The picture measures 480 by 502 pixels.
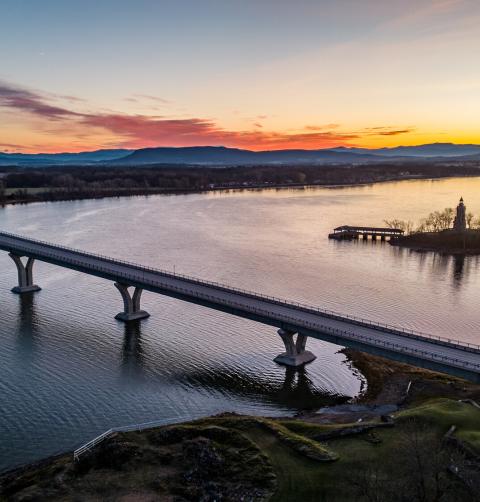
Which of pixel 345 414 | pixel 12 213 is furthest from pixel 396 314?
pixel 12 213

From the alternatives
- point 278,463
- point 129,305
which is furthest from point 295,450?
point 129,305

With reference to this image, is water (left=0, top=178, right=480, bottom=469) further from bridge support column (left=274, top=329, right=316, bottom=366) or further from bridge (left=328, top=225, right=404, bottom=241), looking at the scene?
bridge (left=328, top=225, right=404, bottom=241)

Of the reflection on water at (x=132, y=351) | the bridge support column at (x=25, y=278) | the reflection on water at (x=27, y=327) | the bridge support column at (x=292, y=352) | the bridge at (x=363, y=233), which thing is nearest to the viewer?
the bridge support column at (x=292, y=352)

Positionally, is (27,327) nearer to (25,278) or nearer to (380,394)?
(25,278)

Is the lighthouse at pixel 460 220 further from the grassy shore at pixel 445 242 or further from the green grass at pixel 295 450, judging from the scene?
the green grass at pixel 295 450

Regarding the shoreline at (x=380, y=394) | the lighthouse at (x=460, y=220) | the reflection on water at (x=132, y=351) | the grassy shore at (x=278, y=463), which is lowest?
the reflection on water at (x=132, y=351)

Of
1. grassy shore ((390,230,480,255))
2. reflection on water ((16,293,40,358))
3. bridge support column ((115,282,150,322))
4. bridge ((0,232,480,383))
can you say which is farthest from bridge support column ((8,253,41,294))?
grassy shore ((390,230,480,255))

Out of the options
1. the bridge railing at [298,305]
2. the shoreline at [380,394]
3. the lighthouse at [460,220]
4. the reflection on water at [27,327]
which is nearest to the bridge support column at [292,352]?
the bridge railing at [298,305]
